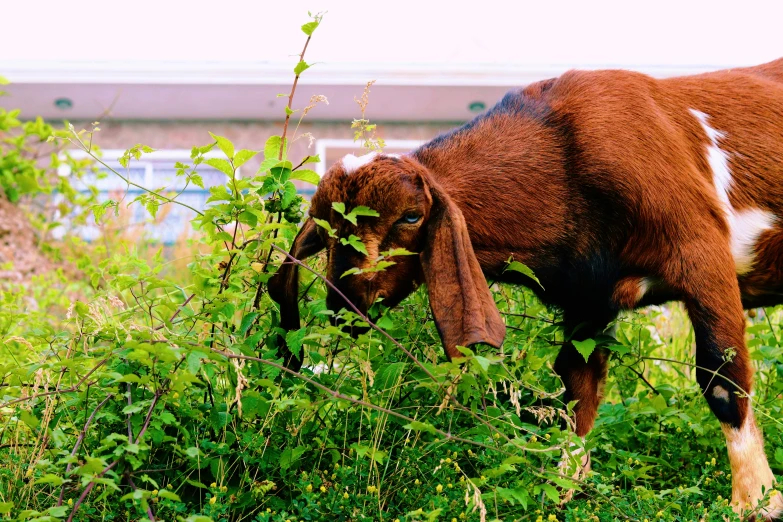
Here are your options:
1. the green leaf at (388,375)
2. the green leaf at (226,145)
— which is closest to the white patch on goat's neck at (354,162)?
the green leaf at (226,145)

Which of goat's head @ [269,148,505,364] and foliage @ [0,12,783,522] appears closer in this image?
foliage @ [0,12,783,522]

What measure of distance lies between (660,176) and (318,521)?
5.75ft

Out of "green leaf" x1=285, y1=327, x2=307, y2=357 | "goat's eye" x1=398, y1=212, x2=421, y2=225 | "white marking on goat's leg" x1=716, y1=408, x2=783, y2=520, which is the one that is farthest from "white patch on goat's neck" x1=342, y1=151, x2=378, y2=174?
"white marking on goat's leg" x1=716, y1=408, x2=783, y2=520

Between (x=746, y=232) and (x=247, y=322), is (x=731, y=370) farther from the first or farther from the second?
(x=247, y=322)

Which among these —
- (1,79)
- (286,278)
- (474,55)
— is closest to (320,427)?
(286,278)

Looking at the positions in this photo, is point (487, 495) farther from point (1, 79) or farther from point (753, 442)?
point (1, 79)

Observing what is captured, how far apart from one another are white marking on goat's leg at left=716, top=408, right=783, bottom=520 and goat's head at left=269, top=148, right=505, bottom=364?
1149 millimetres

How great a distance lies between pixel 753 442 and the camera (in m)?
3.23

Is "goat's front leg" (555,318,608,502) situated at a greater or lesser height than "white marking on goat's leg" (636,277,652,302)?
lesser

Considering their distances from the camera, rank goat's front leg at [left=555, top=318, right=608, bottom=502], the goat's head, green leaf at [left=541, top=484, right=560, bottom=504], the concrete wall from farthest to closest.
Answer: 1. the concrete wall
2. goat's front leg at [left=555, top=318, right=608, bottom=502]
3. the goat's head
4. green leaf at [left=541, top=484, right=560, bottom=504]

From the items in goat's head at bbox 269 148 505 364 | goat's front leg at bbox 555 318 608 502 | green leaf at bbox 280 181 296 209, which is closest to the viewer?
goat's head at bbox 269 148 505 364

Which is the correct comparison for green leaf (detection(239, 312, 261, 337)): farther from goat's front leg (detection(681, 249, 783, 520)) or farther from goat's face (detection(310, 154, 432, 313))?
goat's front leg (detection(681, 249, 783, 520))

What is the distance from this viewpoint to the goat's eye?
2975 mm

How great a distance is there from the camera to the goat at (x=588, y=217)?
2.98 metres
